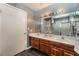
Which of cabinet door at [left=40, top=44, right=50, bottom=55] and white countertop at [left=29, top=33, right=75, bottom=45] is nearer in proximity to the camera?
white countertop at [left=29, top=33, right=75, bottom=45]

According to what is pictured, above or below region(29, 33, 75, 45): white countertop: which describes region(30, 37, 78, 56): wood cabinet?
below

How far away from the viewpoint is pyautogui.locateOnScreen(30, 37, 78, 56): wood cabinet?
1.44 metres

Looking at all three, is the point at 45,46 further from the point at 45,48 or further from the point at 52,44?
the point at 52,44

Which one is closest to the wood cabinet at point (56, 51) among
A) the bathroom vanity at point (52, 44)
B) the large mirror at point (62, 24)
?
the bathroom vanity at point (52, 44)

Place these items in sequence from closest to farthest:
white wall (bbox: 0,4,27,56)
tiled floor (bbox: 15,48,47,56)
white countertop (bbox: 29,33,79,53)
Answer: white countertop (bbox: 29,33,79,53), white wall (bbox: 0,4,27,56), tiled floor (bbox: 15,48,47,56)

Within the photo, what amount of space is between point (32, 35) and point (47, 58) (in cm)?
53

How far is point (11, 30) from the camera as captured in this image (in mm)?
1546

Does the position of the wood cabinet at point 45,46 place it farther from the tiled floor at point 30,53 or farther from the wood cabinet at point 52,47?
the tiled floor at point 30,53

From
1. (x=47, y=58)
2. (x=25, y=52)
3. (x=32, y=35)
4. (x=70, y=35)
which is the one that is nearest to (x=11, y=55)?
(x=25, y=52)

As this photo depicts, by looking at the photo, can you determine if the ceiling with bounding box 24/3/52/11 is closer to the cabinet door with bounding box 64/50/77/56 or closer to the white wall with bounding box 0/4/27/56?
the white wall with bounding box 0/4/27/56

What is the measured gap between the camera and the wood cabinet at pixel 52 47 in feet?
4.72

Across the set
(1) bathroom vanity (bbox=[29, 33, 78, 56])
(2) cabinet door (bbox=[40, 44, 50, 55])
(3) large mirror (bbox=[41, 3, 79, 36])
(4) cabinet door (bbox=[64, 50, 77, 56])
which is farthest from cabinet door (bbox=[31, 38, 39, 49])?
(4) cabinet door (bbox=[64, 50, 77, 56])

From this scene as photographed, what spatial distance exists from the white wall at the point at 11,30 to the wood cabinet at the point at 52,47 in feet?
0.77

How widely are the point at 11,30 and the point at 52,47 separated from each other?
2.83ft
